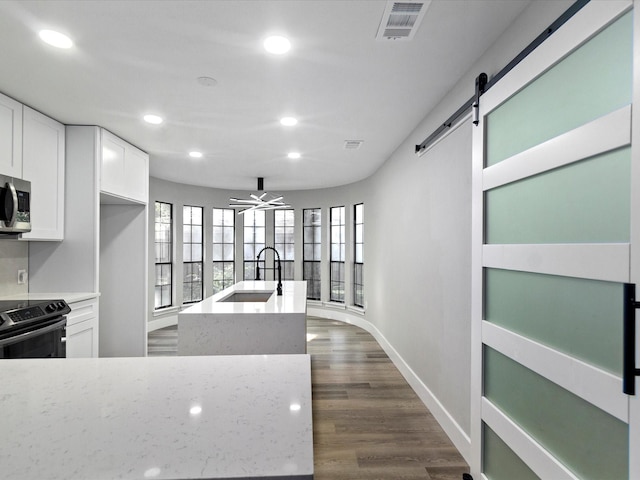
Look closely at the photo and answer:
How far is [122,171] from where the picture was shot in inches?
159

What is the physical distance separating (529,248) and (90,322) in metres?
3.68

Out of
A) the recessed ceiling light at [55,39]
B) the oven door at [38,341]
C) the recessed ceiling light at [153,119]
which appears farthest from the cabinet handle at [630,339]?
the recessed ceiling light at [153,119]

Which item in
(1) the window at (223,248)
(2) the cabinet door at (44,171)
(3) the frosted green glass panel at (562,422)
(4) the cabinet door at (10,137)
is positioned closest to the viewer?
(3) the frosted green glass panel at (562,422)

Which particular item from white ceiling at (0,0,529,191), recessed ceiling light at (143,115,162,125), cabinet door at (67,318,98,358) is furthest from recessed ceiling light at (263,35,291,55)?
cabinet door at (67,318,98,358)

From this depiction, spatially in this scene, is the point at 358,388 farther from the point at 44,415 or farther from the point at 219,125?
the point at 44,415

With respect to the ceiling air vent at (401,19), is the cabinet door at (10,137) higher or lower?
lower

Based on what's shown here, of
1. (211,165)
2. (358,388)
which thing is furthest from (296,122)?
(358,388)

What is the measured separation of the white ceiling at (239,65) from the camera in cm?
182

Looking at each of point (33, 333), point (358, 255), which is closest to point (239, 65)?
point (33, 333)

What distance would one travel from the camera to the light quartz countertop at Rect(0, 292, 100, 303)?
10.4 feet

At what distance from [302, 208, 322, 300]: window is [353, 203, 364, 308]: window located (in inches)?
37.2

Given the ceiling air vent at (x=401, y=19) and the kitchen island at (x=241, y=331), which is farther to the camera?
the kitchen island at (x=241, y=331)

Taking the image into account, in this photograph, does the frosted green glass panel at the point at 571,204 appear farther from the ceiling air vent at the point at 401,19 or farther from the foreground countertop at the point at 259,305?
the foreground countertop at the point at 259,305

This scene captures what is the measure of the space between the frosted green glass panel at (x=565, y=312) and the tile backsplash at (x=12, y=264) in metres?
3.90
